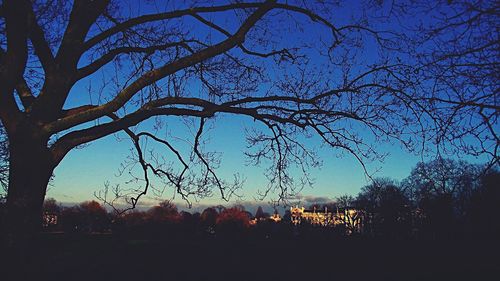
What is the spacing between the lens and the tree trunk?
5516mm

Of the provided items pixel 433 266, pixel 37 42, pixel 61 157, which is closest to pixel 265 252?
pixel 433 266

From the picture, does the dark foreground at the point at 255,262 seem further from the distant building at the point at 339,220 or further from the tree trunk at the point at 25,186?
the distant building at the point at 339,220

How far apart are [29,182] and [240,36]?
391cm

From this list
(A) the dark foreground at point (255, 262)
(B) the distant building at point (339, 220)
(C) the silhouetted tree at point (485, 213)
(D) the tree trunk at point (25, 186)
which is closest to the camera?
(D) the tree trunk at point (25, 186)

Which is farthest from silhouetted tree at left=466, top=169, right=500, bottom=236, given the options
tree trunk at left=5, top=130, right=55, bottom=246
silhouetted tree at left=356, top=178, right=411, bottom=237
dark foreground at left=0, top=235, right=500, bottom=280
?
tree trunk at left=5, top=130, right=55, bottom=246

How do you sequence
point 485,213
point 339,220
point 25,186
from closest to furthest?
point 25,186 → point 485,213 → point 339,220

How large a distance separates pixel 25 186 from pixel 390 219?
1370 inches

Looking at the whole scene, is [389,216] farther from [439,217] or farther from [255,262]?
[255,262]

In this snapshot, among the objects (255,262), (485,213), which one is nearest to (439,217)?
(485,213)

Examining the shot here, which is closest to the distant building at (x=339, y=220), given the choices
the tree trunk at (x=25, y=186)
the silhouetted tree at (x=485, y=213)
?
the tree trunk at (x=25, y=186)

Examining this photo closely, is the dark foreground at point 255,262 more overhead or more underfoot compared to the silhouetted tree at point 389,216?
more underfoot

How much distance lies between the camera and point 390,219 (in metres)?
36.0

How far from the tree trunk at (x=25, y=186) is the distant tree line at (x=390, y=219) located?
1.27m

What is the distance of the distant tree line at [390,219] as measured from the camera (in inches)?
291
